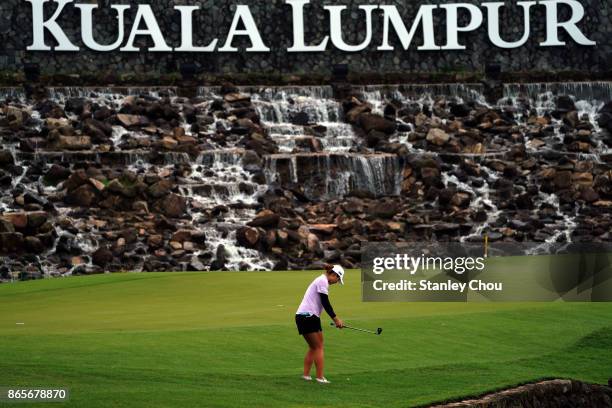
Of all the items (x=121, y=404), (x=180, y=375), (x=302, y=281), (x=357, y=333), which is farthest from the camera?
(x=302, y=281)

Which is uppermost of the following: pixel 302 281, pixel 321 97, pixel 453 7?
pixel 453 7

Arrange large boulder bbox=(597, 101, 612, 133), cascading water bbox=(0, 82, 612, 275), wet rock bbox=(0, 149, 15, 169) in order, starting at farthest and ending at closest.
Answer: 1. large boulder bbox=(597, 101, 612, 133)
2. wet rock bbox=(0, 149, 15, 169)
3. cascading water bbox=(0, 82, 612, 275)

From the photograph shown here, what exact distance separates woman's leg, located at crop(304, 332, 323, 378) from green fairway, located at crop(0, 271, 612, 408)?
0.25m

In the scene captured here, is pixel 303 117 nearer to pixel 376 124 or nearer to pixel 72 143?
pixel 376 124

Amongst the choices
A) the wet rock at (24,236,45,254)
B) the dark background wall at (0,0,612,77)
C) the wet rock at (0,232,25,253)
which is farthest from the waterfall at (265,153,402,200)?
the wet rock at (0,232,25,253)

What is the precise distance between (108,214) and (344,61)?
16042 millimetres

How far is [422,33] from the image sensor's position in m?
55.8

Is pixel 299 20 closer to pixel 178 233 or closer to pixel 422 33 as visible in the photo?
pixel 422 33

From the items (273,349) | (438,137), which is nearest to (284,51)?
(438,137)

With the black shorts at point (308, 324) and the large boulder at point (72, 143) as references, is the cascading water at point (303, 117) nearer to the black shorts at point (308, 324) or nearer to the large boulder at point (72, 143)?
the large boulder at point (72, 143)

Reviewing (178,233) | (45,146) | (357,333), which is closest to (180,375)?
(357,333)

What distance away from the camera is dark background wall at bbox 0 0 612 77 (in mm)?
54750

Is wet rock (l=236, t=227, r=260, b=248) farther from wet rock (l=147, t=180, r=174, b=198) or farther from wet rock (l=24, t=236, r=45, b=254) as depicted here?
wet rock (l=24, t=236, r=45, b=254)

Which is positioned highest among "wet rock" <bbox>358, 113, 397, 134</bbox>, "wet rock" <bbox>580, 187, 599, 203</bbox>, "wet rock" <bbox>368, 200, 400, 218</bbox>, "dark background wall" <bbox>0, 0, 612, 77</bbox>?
"dark background wall" <bbox>0, 0, 612, 77</bbox>
